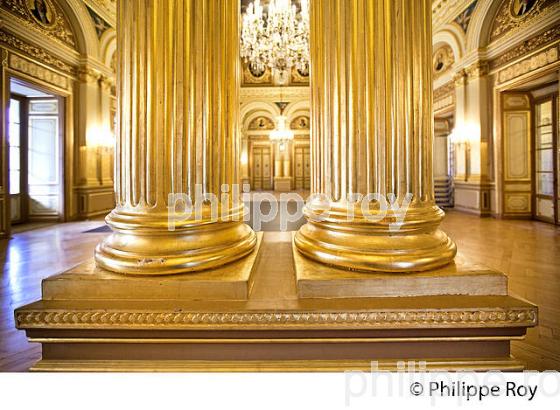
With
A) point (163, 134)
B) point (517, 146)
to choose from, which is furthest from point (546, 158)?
point (163, 134)

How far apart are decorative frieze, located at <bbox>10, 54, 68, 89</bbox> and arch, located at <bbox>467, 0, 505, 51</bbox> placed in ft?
32.5

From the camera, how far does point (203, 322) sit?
1130mm

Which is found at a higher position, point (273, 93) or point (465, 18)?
point (273, 93)

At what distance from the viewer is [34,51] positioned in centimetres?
630

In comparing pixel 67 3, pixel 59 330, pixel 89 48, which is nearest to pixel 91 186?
pixel 89 48

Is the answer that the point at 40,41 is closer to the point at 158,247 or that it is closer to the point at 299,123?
the point at 158,247

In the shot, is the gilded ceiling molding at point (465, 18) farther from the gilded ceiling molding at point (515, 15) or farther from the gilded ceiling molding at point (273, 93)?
the gilded ceiling molding at point (273, 93)

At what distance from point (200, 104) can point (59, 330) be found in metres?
1.05

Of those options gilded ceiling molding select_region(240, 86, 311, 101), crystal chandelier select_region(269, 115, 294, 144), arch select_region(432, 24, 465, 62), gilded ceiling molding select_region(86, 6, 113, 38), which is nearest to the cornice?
gilded ceiling molding select_region(86, 6, 113, 38)

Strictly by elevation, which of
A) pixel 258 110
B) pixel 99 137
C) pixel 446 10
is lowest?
pixel 99 137

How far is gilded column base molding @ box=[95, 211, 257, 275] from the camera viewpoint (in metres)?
1.29

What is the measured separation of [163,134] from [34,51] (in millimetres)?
7284

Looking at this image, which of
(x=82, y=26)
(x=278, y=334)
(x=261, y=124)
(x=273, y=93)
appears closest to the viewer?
(x=278, y=334)

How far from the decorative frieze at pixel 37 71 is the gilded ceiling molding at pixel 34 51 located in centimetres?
16
